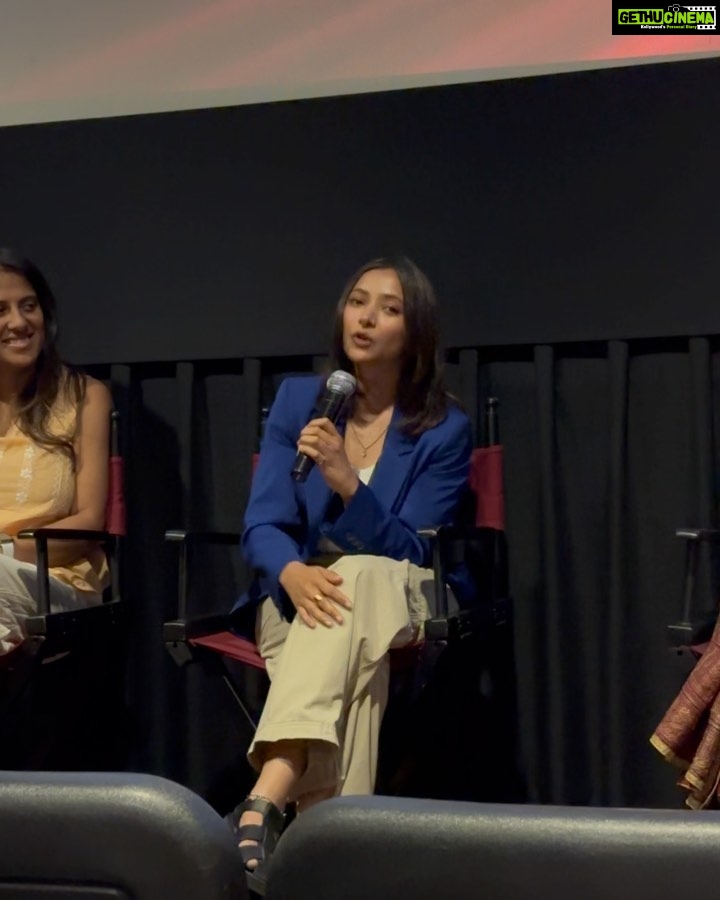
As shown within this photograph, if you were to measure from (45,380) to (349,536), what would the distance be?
89cm

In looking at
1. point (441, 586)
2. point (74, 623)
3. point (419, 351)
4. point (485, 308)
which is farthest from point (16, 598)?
point (485, 308)

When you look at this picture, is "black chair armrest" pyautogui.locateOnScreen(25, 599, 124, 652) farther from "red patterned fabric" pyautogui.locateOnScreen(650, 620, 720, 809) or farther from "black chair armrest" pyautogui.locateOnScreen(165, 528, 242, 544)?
"red patterned fabric" pyautogui.locateOnScreen(650, 620, 720, 809)

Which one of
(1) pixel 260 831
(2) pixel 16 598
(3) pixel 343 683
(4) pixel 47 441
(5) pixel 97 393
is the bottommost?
(1) pixel 260 831

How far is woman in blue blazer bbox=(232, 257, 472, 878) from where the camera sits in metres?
1.72

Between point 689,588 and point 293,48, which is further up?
point 293,48

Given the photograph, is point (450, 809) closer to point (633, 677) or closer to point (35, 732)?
point (633, 677)

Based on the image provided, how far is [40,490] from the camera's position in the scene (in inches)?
93.1

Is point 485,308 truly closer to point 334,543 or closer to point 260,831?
point 334,543

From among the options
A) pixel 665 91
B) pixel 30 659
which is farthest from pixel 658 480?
pixel 30 659

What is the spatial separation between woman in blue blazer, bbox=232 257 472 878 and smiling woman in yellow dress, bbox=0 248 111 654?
415 mm

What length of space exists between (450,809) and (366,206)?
212cm

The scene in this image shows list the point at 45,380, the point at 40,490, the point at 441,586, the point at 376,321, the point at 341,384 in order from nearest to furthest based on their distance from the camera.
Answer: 1. the point at 441,586
2. the point at 341,384
3. the point at 376,321
4. the point at 40,490
5. the point at 45,380

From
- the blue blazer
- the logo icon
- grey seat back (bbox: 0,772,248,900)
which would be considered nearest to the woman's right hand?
the blue blazer

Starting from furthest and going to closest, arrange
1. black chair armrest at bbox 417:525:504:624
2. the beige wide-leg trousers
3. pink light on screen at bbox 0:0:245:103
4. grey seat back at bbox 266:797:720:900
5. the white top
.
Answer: pink light on screen at bbox 0:0:245:103 → the white top → black chair armrest at bbox 417:525:504:624 → the beige wide-leg trousers → grey seat back at bbox 266:797:720:900
